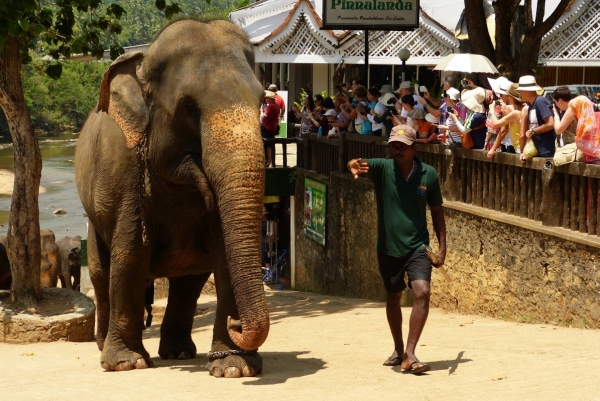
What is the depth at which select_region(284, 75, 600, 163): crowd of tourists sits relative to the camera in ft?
35.6

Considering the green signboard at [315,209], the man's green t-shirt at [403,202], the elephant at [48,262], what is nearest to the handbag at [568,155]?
the man's green t-shirt at [403,202]

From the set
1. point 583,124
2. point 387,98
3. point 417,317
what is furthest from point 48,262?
point 417,317

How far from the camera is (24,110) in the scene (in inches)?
557

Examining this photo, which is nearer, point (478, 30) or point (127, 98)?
point (127, 98)

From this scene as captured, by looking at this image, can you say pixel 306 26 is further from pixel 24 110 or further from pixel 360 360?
pixel 360 360

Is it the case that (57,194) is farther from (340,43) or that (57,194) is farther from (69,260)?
(340,43)

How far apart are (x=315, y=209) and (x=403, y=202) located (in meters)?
11.2

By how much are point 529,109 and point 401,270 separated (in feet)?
13.6

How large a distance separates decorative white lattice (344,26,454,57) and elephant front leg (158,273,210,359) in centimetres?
1358

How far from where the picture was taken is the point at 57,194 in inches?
2109

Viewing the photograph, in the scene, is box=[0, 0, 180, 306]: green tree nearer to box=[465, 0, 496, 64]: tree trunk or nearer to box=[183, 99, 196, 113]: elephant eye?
box=[465, 0, 496, 64]: tree trunk

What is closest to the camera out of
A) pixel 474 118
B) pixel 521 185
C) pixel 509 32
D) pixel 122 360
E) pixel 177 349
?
pixel 122 360

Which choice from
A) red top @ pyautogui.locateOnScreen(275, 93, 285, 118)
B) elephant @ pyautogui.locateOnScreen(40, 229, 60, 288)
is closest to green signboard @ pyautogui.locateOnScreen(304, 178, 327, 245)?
red top @ pyautogui.locateOnScreen(275, 93, 285, 118)

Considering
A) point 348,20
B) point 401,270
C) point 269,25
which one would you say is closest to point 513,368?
point 401,270
